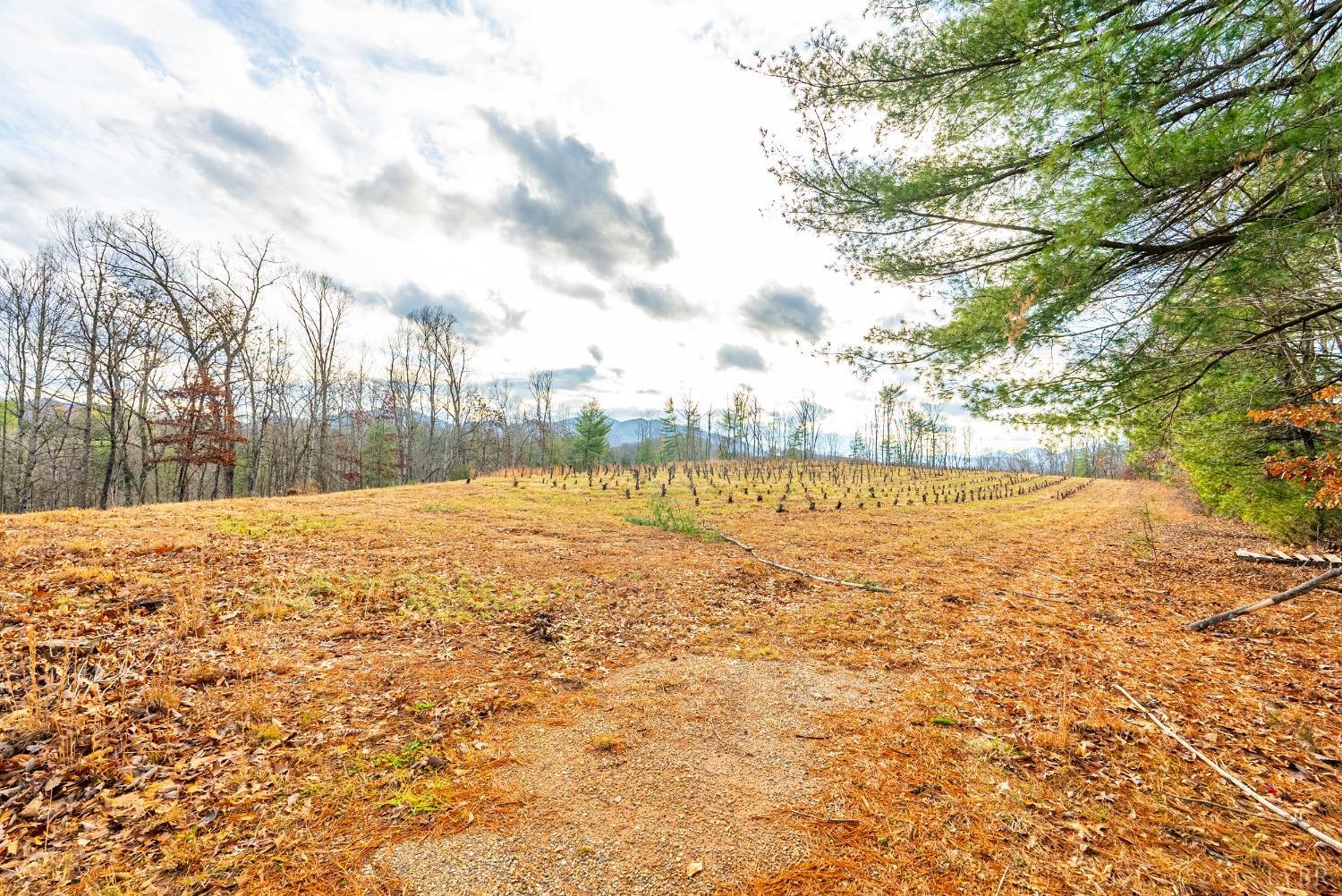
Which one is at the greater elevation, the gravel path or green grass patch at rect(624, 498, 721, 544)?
green grass patch at rect(624, 498, 721, 544)

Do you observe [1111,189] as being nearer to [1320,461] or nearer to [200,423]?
[1320,461]

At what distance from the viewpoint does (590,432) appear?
46344 mm

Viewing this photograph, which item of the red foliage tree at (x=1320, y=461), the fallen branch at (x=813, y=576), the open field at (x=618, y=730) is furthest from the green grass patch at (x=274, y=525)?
the red foliage tree at (x=1320, y=461)

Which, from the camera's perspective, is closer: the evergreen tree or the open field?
the open field

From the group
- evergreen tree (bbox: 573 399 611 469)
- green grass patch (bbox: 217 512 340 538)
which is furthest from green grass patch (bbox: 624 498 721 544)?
evergreen tree (bbox: 573 399 611 469)

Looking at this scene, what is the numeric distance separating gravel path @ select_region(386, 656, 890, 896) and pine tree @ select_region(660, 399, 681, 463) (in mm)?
58458

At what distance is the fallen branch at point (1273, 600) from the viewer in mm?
4660

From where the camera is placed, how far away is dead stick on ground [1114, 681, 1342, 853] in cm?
248

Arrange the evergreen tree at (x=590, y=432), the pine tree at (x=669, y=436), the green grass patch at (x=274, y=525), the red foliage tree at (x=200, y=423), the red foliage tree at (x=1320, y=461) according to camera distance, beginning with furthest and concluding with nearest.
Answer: the pine tree at (x=669, y=436)
the evergreen tree at (x=590, y=432)
the red foliage tree at (x=200, y=423)
the green grass patch at (x=274, y=525)
the red foliage tree at (x=1320, y=461)

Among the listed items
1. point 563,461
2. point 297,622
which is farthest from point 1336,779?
point 563,461

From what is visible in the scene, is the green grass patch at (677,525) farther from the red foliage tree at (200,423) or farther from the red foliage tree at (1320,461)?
the red foliage tree at (200,423)

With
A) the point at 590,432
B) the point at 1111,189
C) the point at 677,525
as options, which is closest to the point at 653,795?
the point at 1111,189

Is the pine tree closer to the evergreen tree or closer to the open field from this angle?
the evergreen tree

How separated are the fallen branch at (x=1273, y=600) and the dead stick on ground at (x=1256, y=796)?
2.58 metres
